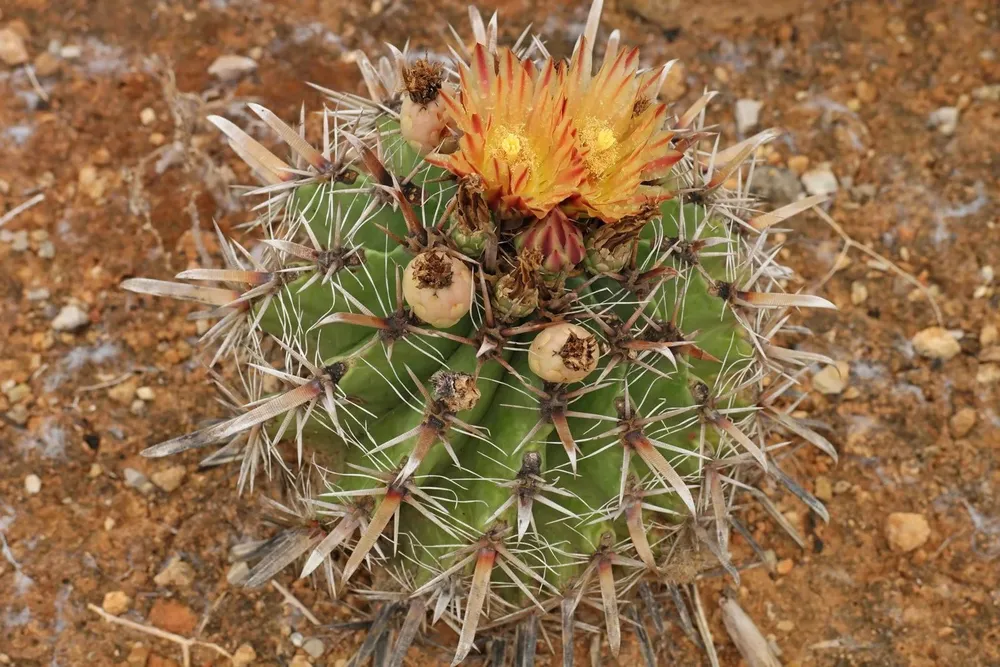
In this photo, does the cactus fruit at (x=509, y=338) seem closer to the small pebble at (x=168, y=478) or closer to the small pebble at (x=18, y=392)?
the small pebble at (x=168, y=478)

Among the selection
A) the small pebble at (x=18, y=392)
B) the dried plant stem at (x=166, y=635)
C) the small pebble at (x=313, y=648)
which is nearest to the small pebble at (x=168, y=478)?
the dried plant stem at (x=166, y=635)

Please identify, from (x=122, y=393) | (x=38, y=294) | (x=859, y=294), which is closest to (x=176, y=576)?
(x=122, y=393)

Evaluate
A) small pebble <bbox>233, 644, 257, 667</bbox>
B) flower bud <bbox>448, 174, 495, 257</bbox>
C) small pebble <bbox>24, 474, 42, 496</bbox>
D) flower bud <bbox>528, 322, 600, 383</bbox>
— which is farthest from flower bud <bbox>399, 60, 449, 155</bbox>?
small pebble <bbox>24, 474, 42, 496</bbox>

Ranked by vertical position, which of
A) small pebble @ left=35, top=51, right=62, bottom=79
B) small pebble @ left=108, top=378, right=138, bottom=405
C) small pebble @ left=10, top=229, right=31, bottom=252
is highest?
small pebble @ left=35, top=51, right=62, bottom=79

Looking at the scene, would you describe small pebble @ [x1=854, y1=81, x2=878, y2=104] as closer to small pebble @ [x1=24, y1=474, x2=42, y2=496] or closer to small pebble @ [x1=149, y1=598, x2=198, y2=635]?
small pebble @ [x1=149, y1=598, x2=198, y2=635]

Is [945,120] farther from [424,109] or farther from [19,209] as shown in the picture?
[19,209]

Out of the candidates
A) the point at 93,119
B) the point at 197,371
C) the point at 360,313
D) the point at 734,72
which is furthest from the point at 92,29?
the point at 734,72
